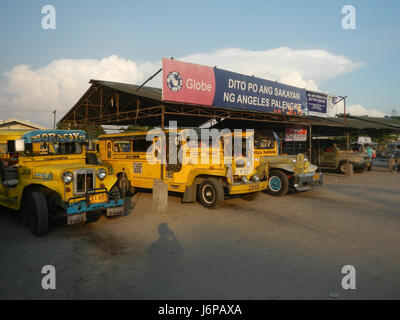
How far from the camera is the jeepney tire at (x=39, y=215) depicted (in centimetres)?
523

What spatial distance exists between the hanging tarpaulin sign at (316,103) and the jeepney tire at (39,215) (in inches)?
552

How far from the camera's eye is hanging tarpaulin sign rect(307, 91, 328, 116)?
15406 mm

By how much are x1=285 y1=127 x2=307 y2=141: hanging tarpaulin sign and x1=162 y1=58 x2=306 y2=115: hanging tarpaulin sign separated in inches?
55.7

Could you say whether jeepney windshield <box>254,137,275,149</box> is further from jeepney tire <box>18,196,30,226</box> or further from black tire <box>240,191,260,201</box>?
jeepney tire <box>18,196,30,226</box>

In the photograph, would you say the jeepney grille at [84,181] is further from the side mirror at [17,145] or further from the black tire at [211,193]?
the black tire at [211,193]

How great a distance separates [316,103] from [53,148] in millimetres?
13929

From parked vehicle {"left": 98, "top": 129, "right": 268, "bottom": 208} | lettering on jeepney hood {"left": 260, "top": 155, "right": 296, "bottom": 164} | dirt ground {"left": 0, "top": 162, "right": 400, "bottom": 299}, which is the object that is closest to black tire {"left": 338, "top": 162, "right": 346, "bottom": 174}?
lettering on jeepney hood {"left": 260, "top": 155, "right": 296, "bottom": 164}

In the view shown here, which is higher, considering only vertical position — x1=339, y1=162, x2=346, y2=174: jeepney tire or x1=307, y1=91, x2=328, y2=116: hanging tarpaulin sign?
x1=307, y1=91, x2=328, y2=116: hanging tarpaulin sign

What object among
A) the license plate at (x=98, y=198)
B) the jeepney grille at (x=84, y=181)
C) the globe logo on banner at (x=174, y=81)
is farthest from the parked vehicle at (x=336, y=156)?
the jeepney grille at (x=84, y=181)

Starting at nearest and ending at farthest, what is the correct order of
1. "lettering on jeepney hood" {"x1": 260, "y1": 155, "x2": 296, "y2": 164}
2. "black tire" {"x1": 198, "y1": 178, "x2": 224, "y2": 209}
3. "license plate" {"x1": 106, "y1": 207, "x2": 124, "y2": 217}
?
"license plate" {"x1": 106, "y1": 207, "x2": 124, "y2": 217}, "black tire" {"x1": 198, "y1": 178, "x2": 224, "y2": 209}, "lettering on jeepney hood" {"x1": 260, "y1": 155, "x2": 296, "y2": 164}

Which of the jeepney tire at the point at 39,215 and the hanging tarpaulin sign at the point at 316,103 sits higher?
the hanging tarpaulin sign at the point at 316,103

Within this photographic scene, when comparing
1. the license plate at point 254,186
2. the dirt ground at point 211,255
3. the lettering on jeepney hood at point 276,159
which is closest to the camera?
the dirt ground at point 211,255

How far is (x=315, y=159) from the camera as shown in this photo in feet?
59.5
